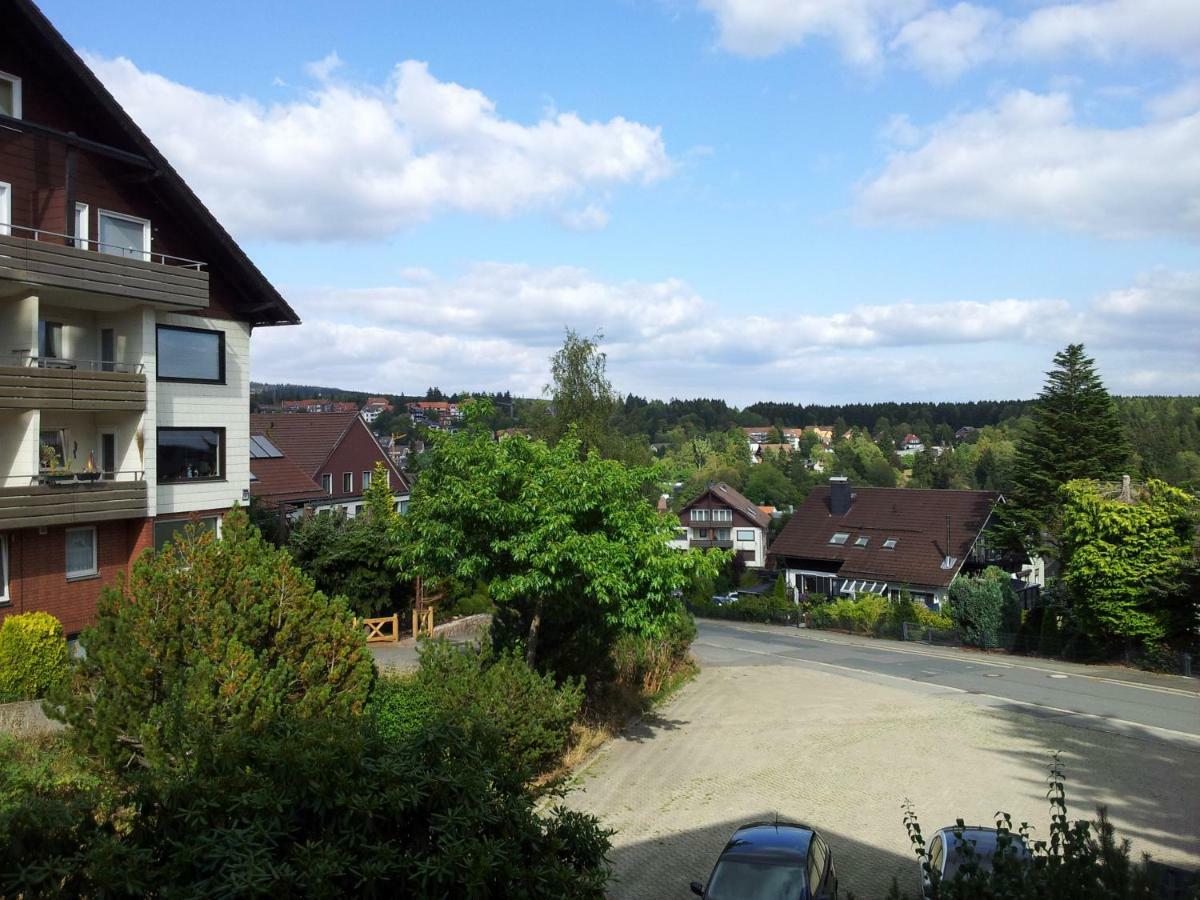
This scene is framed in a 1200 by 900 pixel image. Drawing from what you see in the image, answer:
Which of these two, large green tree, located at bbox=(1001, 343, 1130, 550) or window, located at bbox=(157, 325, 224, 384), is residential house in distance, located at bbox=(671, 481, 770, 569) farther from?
window, located at bbox=(157, 325, 224, 384)

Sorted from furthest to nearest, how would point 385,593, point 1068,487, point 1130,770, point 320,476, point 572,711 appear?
point 320,476
point 1068,487
point 385,593
point 1130,770
point 572,711

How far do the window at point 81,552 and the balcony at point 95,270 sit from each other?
4871 mm

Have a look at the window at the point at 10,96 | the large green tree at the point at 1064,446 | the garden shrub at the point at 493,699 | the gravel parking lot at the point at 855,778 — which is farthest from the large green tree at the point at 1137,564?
the window at the point at 10,96

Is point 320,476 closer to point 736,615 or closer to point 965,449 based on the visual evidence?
point 736,615

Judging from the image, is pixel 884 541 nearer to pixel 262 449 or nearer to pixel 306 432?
pixel 306 432

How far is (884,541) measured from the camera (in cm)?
5081

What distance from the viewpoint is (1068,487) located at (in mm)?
31562

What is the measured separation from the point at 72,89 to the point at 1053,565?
54.5 meters

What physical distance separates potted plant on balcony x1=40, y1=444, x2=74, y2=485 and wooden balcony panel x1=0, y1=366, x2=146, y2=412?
103 cm

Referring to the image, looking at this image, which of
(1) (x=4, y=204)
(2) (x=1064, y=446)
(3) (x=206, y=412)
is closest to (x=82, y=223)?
(1) (x=4, y=204)

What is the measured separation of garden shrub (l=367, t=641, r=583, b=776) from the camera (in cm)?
1346

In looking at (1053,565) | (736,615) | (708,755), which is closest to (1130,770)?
(708,755)

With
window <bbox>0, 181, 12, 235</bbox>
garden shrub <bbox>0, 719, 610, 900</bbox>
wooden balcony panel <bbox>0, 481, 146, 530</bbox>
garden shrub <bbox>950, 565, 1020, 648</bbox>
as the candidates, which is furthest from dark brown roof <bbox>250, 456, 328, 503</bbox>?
garden shrub <bbox>0, 719, 610, 900</bbox>

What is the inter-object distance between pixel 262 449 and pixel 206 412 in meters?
17.9
